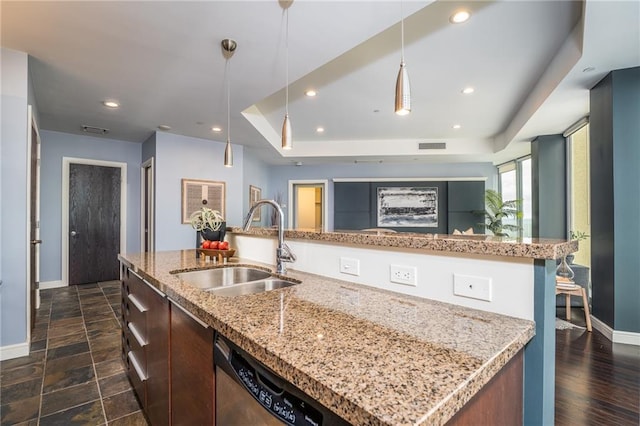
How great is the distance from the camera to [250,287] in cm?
158

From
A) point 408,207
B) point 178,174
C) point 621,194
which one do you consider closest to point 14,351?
point 178,174

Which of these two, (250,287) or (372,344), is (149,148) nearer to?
(250,287)

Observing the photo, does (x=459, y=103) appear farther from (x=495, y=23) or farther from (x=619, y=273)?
(x=619, y=273)

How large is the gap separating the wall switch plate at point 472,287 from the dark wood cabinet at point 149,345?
1213mm

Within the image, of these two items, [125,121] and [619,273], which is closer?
[619,273]

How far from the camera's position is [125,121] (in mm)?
4012

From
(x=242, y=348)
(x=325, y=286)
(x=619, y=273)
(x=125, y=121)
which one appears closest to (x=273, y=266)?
(x=325, y=286)

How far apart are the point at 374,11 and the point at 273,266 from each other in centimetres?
173

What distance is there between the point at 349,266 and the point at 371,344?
70 centimetres

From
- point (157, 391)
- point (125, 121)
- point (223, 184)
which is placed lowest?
point (157, 391)

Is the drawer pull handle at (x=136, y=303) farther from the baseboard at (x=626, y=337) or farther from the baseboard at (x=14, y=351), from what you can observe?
the baseboard at (x=626, y=337)

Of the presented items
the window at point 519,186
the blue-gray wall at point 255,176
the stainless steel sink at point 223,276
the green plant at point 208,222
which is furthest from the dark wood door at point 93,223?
the window at point 519,186

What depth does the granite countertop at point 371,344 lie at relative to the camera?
51 cm

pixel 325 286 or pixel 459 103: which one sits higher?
pixel 459 103
